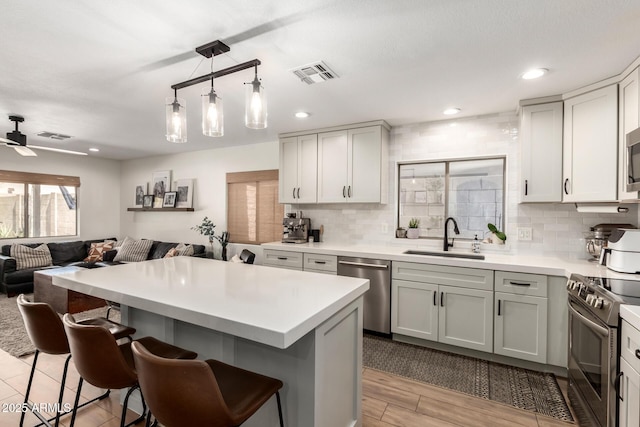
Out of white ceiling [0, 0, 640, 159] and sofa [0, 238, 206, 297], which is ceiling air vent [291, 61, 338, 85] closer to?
white ceiling [0, 0, 640, 159]

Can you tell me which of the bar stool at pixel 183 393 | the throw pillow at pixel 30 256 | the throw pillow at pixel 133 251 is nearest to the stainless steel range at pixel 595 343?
the bar stool at pixel 183 393

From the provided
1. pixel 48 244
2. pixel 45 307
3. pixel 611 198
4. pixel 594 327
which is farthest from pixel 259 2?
pixel 48 244

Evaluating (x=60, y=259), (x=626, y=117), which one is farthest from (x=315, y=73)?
(x=60, y=259)

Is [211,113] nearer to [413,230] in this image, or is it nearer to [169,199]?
[413,230]

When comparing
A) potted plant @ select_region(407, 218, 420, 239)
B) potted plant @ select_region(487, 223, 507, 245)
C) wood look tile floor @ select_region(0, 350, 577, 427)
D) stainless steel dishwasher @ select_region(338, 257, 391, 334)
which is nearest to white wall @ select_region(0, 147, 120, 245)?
wood look tile floor @ select_region(0, 350, 577, 427)

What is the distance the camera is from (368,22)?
1729 millimetres

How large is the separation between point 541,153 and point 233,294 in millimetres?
2903

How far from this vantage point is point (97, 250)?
18.9 ft

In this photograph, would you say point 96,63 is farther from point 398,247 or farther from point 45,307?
point 398,247

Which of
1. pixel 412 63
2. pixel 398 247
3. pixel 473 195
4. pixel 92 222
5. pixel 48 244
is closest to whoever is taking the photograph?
pixel 412 63

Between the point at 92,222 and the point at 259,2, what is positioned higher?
the point at 259,2

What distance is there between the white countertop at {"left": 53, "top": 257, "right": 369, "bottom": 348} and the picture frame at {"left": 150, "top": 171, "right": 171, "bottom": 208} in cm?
403

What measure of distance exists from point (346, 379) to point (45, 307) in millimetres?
1627

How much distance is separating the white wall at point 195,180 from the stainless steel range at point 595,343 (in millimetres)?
3843
